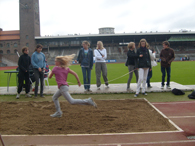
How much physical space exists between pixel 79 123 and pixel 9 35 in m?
69.1

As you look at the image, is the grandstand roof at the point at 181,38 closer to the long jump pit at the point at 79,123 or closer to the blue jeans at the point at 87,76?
the blue jeans at the point at 87,76

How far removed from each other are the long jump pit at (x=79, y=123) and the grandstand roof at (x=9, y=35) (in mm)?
64272

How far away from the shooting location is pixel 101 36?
198 ft

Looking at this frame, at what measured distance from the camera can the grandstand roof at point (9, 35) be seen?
62928 mm

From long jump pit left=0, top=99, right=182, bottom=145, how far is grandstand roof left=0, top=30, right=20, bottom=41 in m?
64.3

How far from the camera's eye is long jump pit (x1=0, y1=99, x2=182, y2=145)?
139 inches

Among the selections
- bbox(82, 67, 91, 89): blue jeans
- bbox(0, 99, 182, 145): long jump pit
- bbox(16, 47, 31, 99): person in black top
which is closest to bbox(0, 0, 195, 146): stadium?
bbox(0, 99, 182, 145): long jump pit

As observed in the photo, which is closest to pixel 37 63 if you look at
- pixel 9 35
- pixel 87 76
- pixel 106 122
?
pixel 87 76

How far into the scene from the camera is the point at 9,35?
211 feet

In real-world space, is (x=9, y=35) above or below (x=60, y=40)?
above

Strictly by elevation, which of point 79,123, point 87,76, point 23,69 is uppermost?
point 23,69

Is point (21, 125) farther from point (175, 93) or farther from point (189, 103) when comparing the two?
point (175, 93)

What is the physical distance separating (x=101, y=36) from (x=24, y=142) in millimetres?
58480

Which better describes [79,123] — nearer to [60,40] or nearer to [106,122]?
[106,122]
